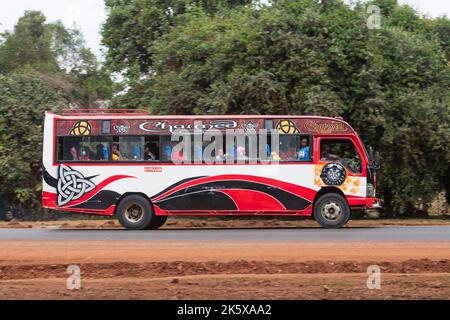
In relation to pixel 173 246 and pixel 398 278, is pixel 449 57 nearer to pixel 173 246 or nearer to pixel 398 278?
pixel 173 246

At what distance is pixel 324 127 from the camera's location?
22.5 meters

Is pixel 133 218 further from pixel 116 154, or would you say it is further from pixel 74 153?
pixel 74 153

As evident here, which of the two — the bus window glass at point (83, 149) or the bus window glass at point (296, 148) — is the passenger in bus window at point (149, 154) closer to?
the bus window glass at point (83, 149)

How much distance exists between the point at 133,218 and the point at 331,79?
8727mm

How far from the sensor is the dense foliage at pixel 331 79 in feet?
89.5

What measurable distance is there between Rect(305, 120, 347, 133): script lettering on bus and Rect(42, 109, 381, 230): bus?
26 millimetres

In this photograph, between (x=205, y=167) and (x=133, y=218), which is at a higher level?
(x=205, y=167)

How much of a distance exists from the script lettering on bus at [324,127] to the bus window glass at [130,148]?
432 cm

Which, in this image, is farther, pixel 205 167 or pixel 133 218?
pixel 133 218

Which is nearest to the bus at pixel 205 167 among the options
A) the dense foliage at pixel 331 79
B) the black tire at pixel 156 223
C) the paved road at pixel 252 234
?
the black tire at pixel 156 223

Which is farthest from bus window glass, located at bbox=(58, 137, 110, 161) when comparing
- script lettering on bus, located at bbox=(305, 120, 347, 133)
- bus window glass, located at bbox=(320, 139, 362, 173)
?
bus window glass, located at bbox=(320, 139, 362, 173)

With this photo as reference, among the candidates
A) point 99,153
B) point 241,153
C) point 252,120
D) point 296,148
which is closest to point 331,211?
point 296,148

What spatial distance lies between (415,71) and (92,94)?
17.6 m

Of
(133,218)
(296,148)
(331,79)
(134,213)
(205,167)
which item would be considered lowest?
(133,218)
